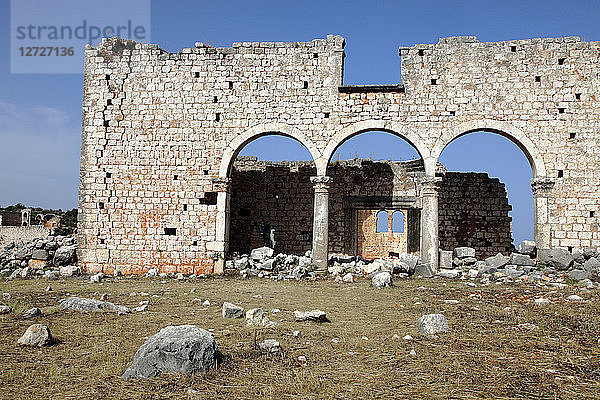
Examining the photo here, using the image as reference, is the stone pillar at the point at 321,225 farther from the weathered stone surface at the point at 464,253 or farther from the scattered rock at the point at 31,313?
the scattered rock at the point at 31,313

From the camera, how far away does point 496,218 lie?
17.9 metres

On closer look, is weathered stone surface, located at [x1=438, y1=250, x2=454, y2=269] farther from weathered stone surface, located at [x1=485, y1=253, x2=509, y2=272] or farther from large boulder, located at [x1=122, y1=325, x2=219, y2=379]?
large boulder, located at [x1=122, y1=325, x2=219, y2=379]

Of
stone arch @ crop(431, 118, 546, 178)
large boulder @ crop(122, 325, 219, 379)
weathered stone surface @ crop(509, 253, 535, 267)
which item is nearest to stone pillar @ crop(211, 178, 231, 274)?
stone arch @ crop(431, 118, 546, 178)

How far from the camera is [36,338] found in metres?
5.17

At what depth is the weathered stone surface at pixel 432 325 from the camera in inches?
229

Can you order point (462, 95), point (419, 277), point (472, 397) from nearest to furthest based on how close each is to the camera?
point (472, 397) < point (419, 277) < point (462, 95)

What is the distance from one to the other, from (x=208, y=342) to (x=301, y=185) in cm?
1464

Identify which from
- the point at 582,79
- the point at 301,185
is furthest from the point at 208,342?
the point at 301,185

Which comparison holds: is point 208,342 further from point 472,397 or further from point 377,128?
point 377,128

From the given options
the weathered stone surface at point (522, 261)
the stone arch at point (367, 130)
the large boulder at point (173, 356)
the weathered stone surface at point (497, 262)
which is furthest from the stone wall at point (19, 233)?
the large boulder at point (173, 356)

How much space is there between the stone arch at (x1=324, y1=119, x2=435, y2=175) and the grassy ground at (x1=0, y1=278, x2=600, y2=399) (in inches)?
231

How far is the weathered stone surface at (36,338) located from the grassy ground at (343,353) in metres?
0.11

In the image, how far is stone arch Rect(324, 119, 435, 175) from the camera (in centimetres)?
1363

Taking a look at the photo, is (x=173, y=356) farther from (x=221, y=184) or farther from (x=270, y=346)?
(x=221, y=184)
